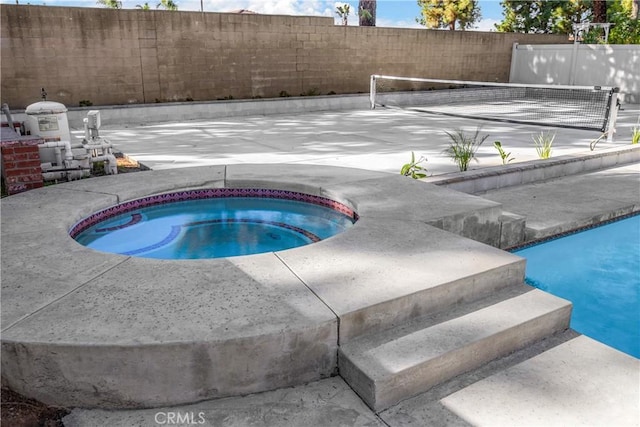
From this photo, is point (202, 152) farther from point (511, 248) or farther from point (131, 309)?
point (131, 309)

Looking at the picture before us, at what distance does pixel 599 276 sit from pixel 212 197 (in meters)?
4.12

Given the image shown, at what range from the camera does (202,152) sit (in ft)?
27.7

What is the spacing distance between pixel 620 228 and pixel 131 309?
5.42 m

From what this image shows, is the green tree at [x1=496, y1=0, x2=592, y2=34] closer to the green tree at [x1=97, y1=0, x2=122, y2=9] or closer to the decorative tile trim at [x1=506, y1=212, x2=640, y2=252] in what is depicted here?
the decorative tile trim at [x1=506, y1=212, x2=640, y2=252]

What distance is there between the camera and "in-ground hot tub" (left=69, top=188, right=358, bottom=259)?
15.5 ft

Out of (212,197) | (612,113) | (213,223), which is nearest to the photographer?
(213,223)

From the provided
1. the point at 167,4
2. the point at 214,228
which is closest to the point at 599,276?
the point at 214,228

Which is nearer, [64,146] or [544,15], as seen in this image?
[64,146]

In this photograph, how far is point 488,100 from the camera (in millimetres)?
18906

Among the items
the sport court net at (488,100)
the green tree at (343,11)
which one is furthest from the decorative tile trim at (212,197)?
the green tree at (343,11)

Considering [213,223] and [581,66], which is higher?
[581,66]

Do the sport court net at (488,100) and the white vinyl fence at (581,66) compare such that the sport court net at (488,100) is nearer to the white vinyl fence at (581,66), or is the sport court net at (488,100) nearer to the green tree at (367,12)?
the white vinyl fence at (581,66)

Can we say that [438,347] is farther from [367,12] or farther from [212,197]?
[367,12]

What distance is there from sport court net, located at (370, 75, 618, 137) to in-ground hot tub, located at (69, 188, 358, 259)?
360 inches
